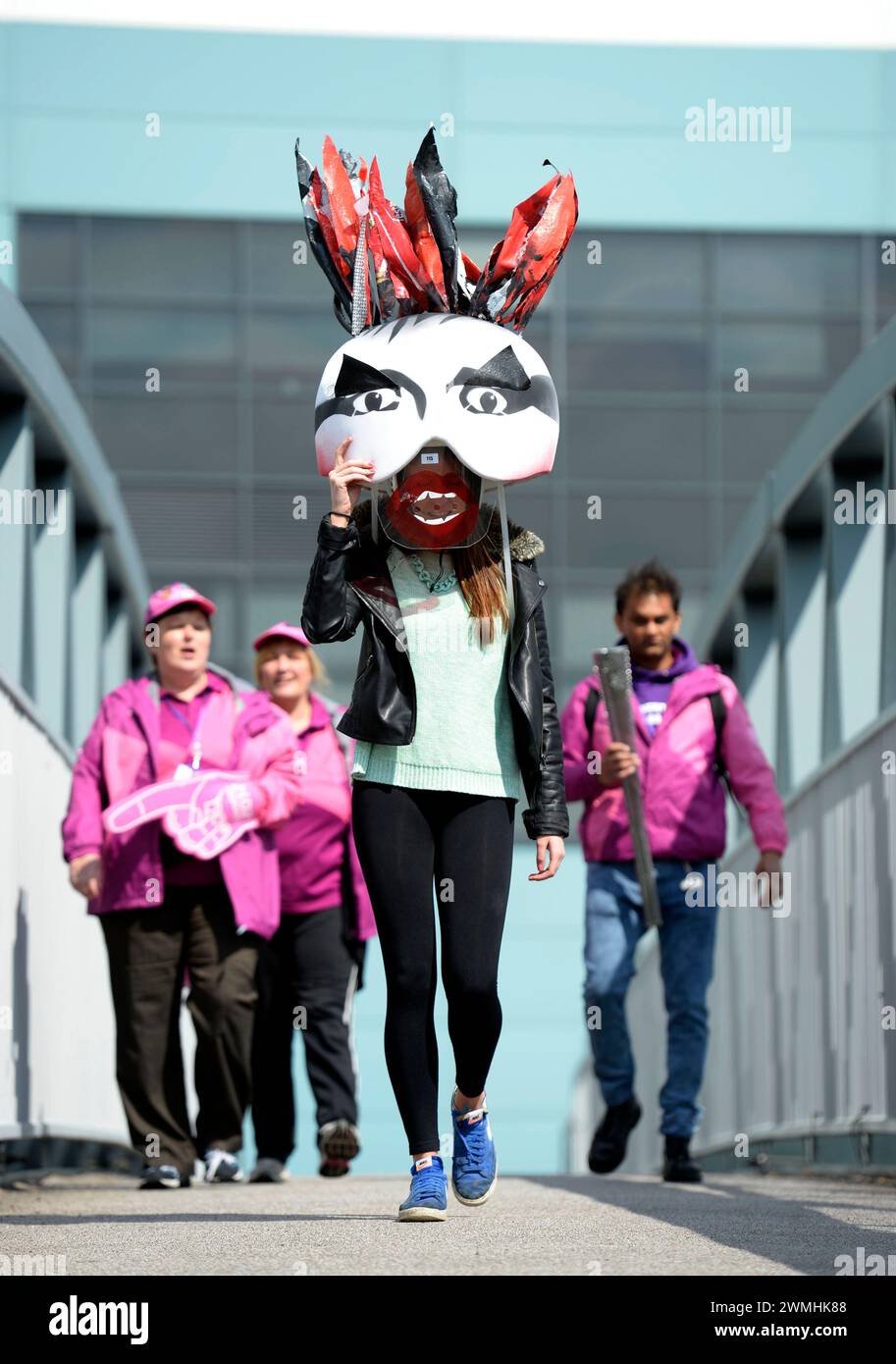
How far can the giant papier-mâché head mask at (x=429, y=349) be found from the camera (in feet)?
16.0

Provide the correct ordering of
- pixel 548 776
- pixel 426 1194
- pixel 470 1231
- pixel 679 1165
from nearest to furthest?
1. pixel 470 1231
2. pixel 426 1194
3. pixel 548 776
4. pixel 679 1165

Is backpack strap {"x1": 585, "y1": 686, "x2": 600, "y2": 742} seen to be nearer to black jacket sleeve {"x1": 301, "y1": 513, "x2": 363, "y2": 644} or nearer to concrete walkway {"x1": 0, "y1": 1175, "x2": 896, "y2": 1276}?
concrete walkway {"x1": 0, "y1": 1175, "x2": 896, "y2": 1276}

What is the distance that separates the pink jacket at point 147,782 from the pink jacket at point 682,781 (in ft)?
2.83

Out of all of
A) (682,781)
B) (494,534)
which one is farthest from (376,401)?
(682,781)

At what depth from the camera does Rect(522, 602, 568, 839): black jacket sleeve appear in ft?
16.4

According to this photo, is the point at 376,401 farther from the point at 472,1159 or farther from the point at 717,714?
the point at 717,714

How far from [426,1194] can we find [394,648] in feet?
3.48

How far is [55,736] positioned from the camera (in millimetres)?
8375

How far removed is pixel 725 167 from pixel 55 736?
16377 millimetres

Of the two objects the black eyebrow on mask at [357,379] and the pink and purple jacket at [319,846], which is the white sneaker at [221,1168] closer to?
the pink and purple jacket at [319,846]

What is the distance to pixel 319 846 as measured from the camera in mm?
7848

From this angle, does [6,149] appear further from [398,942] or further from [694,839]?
[398,942]

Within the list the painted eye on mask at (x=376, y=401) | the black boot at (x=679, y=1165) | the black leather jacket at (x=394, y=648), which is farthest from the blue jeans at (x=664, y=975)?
the painted eye on mask at (x=376, y=401)
